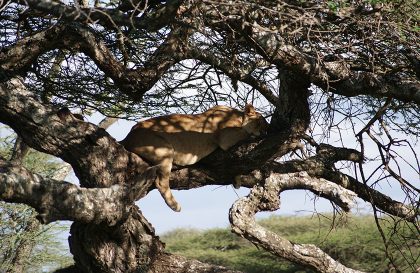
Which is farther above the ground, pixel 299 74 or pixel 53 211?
pixel 299 74

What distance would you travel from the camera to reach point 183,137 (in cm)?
654

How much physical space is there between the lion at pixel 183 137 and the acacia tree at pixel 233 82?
0.12 m

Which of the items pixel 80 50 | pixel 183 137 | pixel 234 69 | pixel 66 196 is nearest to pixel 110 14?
pixel 66 196

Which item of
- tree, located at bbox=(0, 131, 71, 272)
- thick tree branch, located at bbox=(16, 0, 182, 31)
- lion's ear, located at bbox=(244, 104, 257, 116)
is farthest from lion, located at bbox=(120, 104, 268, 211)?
tree, located at bbox=(0, 131, 71, 272)

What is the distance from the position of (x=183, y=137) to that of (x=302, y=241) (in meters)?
11.3

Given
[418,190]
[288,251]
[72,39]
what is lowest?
[288,251]

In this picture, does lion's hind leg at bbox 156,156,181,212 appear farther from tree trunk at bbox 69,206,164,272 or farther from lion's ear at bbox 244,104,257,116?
lion's ear at bbox 244,104,257,116

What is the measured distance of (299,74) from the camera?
6137 millimetres

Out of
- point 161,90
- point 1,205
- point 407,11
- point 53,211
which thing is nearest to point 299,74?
point 407,11

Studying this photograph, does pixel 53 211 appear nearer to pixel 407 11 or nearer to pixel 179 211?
pixel 179 211

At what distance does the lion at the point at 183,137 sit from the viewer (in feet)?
20.8

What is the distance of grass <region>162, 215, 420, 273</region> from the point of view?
15.1m

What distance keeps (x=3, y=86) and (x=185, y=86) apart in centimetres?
322

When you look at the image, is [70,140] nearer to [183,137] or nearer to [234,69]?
[183,137]
